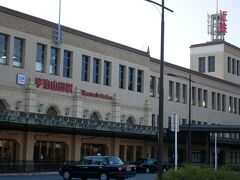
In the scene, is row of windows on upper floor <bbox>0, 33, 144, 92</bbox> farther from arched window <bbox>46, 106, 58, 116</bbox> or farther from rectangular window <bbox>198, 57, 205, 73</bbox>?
rectangular window <bbox>198, 57, 205, 73</bbox>

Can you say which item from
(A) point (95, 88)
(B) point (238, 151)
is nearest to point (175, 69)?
(A) point (95, 88)

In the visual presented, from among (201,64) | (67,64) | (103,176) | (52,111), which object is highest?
(201,64)

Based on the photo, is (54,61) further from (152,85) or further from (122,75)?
(152,85)

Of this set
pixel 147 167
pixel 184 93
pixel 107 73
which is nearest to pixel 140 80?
pixel 107 73

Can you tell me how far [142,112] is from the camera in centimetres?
6134

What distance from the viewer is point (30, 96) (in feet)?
147

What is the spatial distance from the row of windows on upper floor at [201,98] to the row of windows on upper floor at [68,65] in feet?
27.5

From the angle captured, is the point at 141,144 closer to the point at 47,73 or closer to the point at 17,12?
the point at 47,73

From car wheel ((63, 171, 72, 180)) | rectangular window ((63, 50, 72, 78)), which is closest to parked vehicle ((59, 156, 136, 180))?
car wheel ((63, 171, 72, 180))

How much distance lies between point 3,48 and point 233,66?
56034 millimetres

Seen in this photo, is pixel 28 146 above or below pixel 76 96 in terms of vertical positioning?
below

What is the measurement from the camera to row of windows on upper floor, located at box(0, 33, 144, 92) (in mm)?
45094

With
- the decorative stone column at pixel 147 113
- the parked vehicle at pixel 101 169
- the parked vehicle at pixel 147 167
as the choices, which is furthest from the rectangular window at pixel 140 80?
the parked vehicle at pixel 101 169

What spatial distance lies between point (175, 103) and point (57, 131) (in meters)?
25.8
